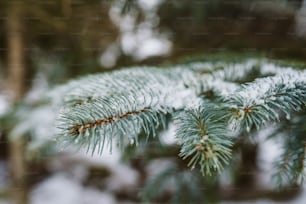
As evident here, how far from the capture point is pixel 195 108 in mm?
599

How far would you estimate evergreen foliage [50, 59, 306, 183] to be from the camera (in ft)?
1.63

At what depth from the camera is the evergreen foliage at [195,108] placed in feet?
1.63

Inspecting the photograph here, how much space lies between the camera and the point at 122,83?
2.46 feet

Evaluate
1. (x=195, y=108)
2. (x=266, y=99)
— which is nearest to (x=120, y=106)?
(x=195, y=108)

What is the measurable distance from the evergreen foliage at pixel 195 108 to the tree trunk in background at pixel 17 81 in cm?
102

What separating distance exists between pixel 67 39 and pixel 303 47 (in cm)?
126

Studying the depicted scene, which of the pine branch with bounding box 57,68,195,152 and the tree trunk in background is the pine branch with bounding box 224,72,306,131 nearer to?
the pine branch with bounding box 57,68,195,152

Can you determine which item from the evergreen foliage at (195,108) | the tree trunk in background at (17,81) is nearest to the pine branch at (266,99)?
the evergreen foliage at (195,108)

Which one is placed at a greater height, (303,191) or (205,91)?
(205,91)

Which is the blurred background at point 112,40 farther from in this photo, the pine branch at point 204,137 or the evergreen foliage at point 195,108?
the pine branch at point 204,137

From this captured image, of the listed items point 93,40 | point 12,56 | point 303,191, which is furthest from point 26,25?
point 303,191

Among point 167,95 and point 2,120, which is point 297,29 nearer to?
point 167,95

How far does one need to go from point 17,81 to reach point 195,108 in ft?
4.54

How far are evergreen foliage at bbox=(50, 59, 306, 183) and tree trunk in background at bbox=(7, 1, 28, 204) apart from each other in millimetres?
1019
